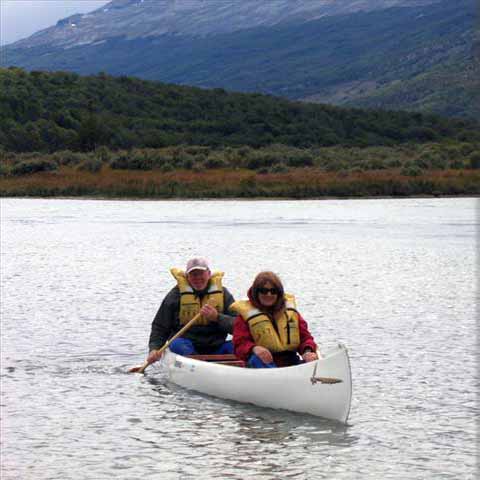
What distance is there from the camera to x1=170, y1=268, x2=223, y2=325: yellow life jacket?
14594 millimetres

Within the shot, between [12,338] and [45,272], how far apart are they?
10.4 m

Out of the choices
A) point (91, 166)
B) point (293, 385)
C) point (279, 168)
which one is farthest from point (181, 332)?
point (91, 166)

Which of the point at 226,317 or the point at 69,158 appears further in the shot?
the point at 69,158

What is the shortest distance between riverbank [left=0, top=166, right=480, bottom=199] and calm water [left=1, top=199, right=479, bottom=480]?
717 inches

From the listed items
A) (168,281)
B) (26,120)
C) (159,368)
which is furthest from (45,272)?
(26,120)

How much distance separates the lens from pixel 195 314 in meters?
14.8

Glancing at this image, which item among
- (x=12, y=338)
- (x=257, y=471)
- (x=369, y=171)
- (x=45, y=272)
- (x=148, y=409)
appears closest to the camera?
(x=257, y=471)

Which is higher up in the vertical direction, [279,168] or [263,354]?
[279,168]

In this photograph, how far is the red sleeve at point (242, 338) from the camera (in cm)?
1301

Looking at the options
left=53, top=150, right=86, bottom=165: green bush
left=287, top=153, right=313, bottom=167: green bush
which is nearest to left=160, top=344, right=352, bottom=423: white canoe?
left=287, top=153, right=313, bottom=167: green bush

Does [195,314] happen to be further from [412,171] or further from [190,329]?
[412,171]

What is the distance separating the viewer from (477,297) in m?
24.3

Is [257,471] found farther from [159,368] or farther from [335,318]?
[335,318]

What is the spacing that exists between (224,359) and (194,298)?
2.74ft
